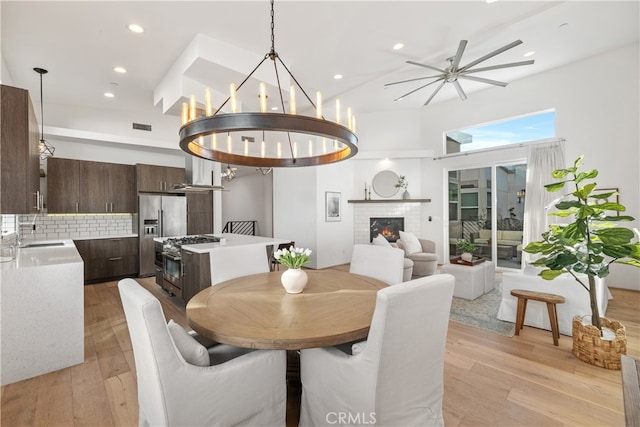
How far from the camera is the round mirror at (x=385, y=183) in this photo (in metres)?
7.01

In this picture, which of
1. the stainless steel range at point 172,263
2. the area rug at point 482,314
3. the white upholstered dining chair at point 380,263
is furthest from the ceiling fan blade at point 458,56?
the stainless steel range at point 172,263

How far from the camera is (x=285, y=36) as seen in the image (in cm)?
347

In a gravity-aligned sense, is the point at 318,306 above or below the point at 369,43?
below

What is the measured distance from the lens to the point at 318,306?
1703 millimetres

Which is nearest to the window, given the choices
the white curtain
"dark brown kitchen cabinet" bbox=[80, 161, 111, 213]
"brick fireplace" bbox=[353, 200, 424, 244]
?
the white curtain

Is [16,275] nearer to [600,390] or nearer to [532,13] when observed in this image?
[600,390]

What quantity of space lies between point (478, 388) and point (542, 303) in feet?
5.31

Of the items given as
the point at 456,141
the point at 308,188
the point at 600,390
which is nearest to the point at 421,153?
the point at 456,141

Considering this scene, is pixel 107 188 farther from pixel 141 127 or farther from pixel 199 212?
pixel 199 212

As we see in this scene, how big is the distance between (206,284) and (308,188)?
362 centimetres

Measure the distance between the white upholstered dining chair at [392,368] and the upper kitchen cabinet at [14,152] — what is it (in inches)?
99.5

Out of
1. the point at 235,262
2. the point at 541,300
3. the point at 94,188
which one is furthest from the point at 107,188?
the point at 541,300

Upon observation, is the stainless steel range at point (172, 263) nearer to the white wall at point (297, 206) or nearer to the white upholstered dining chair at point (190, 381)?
the white upholstered dining chair at point (190, 381)

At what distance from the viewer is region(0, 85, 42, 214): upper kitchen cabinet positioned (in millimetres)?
2111
